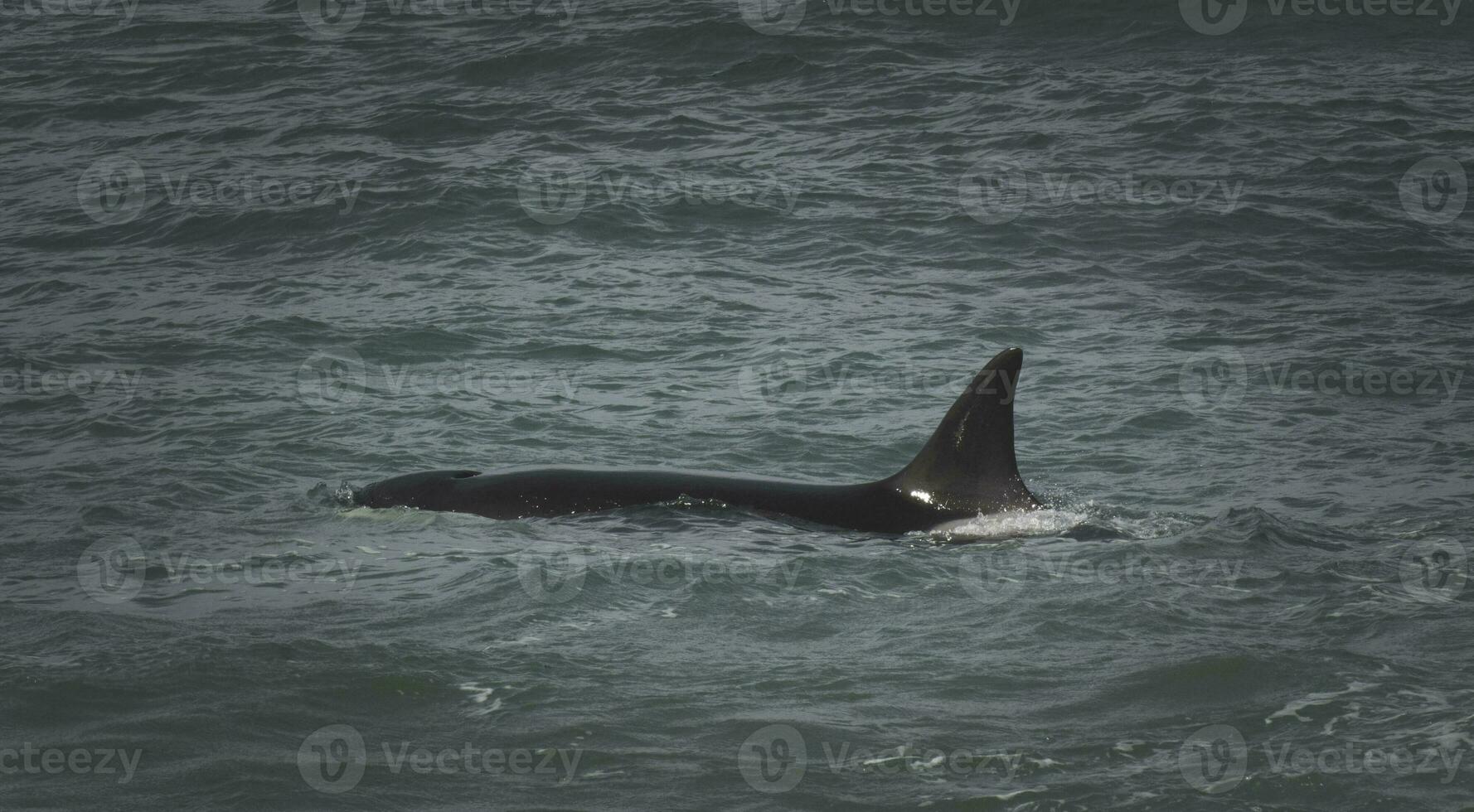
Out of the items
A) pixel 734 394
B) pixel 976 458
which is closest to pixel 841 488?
pixel 976 458

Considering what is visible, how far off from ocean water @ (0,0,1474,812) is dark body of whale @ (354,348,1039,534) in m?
0.20

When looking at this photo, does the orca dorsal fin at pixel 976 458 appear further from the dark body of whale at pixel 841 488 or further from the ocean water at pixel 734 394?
the ocean water at pixel 734 394

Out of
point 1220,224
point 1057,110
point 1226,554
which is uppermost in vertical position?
point 1057,110

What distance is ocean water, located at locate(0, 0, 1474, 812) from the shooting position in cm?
690

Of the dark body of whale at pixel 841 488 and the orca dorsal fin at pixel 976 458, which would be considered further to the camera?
the dark body of whale at pixel 841 488

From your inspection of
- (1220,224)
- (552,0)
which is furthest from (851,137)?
(552,0)

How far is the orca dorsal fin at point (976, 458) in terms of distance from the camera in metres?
9.40

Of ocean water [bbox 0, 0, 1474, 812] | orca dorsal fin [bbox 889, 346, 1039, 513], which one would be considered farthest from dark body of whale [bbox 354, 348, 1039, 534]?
ocean water [bbox 0, 0, 1474, 812]

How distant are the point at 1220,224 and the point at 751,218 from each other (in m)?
5.76

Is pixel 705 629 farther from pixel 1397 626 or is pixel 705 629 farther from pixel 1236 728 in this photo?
pixel 1397 626

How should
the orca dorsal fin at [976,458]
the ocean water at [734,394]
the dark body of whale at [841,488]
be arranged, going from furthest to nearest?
1. the dark body of whale at [841,488]
2. the orca dorsal fin at [976,458]
3. the ocean water at [734,394]

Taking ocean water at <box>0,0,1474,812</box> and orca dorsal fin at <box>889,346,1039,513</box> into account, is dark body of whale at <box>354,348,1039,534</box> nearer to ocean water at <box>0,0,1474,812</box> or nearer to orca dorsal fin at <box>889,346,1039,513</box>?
orca dorsal fin at <box>889,346,1039,513</box>

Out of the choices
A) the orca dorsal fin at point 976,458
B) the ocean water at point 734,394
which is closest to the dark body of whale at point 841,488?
the orca dorsal fin at point 976,458

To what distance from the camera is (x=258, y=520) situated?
10867 millimetres
